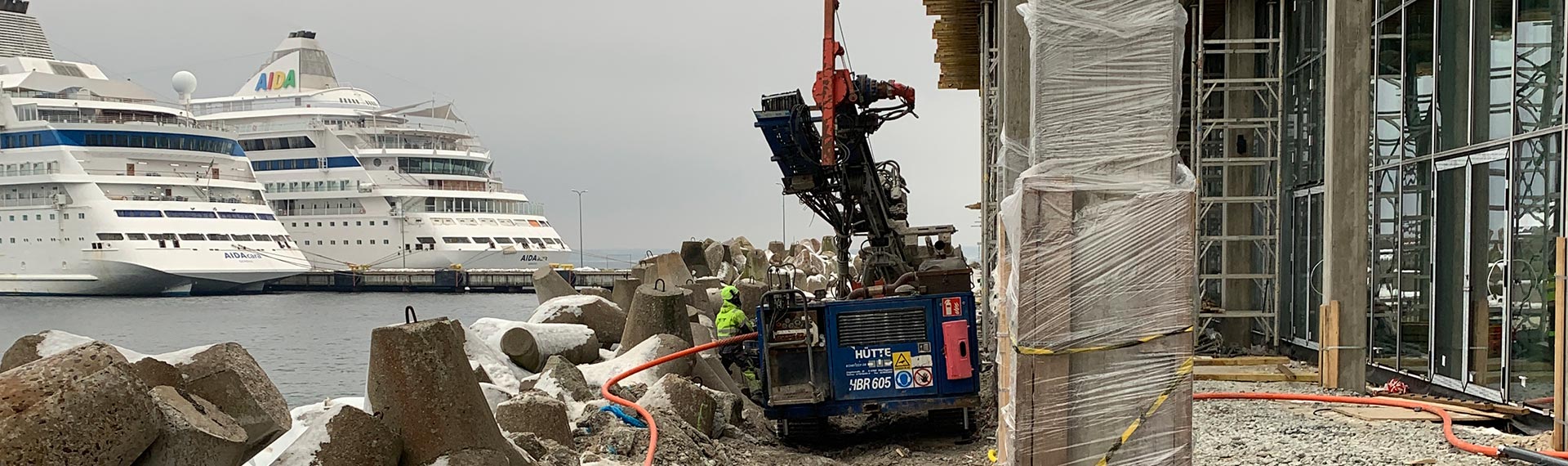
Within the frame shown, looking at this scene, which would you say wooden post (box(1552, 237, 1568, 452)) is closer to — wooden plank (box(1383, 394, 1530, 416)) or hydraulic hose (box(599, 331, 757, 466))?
wooden plank (box(1383, 394, 1530, 416))

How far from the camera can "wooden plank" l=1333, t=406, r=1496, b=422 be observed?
9.26 m

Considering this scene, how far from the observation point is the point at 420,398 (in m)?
7.18

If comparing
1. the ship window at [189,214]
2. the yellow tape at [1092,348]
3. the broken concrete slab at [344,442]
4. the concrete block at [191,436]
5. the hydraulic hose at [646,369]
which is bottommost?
the hydraulic hose at [646,369]

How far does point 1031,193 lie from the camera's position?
402cm

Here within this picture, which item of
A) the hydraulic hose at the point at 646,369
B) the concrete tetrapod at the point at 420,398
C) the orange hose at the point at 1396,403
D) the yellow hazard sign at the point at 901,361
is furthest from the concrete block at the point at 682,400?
the orange hose at the point at 1396,403

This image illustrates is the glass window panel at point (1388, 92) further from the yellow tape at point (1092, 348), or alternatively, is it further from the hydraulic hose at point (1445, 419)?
the yellow tape at point (1092, 348)

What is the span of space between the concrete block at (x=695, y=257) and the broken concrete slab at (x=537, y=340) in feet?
48.7

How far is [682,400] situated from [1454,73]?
6922 mm

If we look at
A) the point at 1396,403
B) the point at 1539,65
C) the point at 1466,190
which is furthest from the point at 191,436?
the point at 1466,190

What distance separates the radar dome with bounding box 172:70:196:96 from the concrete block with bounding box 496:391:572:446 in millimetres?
71378

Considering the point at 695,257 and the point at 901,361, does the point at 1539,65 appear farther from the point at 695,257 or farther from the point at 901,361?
the point at 695,257

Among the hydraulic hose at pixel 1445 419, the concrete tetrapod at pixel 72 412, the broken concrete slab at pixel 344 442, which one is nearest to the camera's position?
the concrete tetrapod at pixel 72 412

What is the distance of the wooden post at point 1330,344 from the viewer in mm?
11812

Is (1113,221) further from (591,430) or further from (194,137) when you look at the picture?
(194,137)
